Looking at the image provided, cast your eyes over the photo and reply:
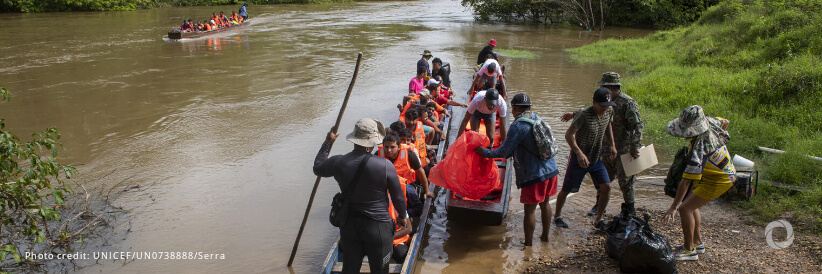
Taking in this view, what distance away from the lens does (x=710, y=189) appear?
4.10 meters

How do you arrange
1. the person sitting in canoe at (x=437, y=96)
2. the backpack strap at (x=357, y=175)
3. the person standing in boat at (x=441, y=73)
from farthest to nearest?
the person standing in boat at (x=441, y=73)
the person sitting in canoe at (x=437, y=96)
the backpack strap at (x=357, y=175)

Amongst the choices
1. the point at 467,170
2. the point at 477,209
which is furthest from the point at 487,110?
the point at 477,209

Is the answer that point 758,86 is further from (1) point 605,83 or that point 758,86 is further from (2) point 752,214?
(1) point 605,83

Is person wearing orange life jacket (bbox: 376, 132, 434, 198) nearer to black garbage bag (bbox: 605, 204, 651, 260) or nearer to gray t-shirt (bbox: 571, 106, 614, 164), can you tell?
gray t-shirt (bbox: 571, 106, 614, 164)

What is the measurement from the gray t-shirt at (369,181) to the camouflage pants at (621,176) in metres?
2.62

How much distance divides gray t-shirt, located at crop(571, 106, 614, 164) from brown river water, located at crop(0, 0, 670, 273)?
0.98 metres

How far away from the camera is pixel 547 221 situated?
5.06 m

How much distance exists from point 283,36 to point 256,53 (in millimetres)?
5221

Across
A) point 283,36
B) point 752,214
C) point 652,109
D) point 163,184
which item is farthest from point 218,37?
point 752,214

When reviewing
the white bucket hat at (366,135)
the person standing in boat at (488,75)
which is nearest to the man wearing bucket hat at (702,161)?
the white bucket hat at (366,135)

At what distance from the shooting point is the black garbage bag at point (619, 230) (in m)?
4.47

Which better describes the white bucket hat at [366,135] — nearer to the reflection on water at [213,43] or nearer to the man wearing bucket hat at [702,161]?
the man wearing bucket hat at [702,161]

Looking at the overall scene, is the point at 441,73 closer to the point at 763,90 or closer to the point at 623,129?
the point at 763,90

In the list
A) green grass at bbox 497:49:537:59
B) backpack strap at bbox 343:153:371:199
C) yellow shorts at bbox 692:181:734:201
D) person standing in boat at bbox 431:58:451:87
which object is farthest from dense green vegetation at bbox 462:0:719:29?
backpack strap at bbox 343:153:371:199
